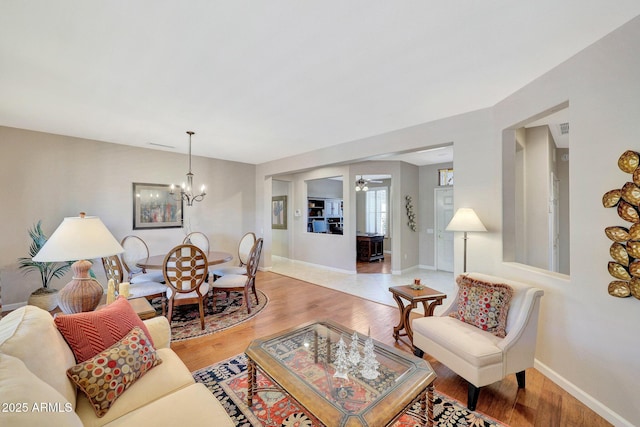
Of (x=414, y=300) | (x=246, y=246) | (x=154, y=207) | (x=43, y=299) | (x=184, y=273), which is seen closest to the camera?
(x=414, y=300)

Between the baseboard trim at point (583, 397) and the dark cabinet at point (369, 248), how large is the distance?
5177 mm

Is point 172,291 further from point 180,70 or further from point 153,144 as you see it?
point 153,144

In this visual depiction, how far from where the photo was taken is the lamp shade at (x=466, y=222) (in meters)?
2.77

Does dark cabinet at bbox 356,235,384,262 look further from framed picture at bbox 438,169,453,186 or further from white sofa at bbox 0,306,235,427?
white sofa at bbox 0,306,235,427

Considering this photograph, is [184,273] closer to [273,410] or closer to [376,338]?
[273,410]

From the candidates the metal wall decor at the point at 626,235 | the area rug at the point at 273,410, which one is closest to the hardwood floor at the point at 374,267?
the area rug at the point at 273,410

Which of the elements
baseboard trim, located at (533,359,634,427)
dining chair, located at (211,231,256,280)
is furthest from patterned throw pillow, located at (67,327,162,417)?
baseboard trim, located at (533,359,634,427)

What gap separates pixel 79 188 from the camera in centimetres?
418

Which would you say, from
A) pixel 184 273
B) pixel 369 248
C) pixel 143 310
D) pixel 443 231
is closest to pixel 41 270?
pixel 184 273

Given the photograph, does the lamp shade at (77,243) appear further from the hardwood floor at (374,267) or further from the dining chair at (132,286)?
the hardwood floor at (374,267)

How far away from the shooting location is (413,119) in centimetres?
333

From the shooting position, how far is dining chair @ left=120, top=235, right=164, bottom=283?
12.5 feet

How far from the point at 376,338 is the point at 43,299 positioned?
4.45 metres

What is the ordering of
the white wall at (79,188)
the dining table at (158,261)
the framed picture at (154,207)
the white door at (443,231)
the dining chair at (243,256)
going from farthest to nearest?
the white door at (443,231), the framed picture at (154,207), the dining chair at (243,256), the white wall at (79,188), the dining table at (158,261)
